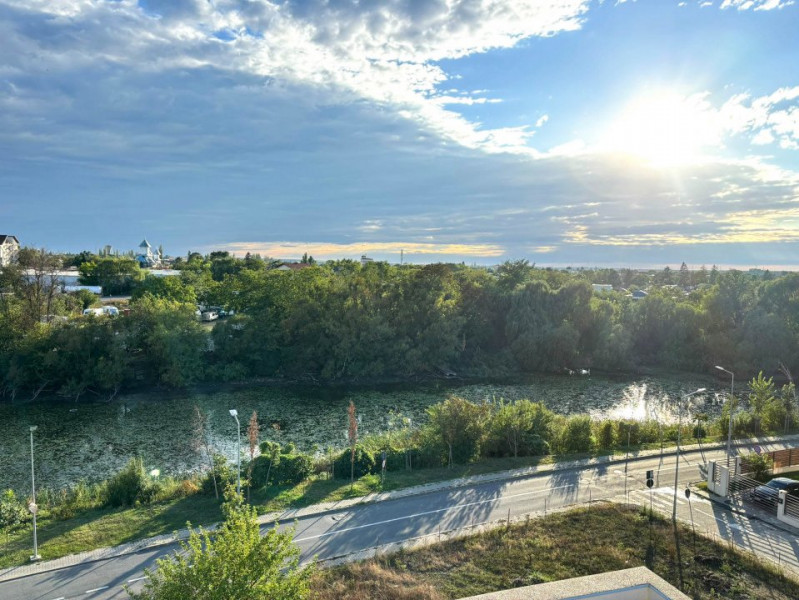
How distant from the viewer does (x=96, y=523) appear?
19516mm

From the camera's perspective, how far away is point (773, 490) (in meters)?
20.5

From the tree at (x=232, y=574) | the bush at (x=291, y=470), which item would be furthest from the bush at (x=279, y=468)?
the tree at (x=232, y=574)

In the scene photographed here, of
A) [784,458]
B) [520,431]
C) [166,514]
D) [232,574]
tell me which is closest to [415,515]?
[166,514]

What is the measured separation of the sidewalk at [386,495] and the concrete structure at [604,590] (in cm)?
919

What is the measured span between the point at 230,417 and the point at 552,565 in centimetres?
3047

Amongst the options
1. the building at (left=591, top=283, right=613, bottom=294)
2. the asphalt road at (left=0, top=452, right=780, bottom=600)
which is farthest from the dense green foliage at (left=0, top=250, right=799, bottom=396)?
the asphalt road at (left=0, top=452, right=780, bottom=600)

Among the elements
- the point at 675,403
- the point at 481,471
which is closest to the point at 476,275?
the point at 675,403

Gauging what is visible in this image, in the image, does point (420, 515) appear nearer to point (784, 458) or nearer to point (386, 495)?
point (386, 495)

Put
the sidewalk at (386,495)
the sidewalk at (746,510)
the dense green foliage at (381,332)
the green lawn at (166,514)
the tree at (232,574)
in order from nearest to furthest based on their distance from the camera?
the tree at (232,574), the sidewalk at (386,495), the green lawn at (166,514), the sidewalk at (746,510), the dense green foliage at (381,332)

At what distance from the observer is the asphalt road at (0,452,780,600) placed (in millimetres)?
15336

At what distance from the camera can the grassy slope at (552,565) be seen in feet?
48.2

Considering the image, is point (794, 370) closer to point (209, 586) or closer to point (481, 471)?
point (481, 471)

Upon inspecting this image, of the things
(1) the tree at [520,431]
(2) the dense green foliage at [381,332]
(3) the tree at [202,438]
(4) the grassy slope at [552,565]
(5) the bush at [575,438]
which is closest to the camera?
(4) the grassy slope at [552,565]

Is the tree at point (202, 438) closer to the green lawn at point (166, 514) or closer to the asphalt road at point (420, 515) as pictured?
the green lawn at point (166, 514)
